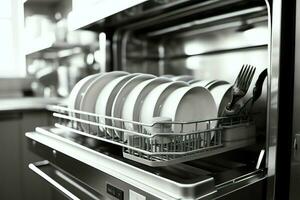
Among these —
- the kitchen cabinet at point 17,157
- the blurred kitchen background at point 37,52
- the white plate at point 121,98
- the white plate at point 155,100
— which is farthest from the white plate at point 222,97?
the kitchen cabinet at point 17,157

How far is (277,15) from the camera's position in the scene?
70 centimetres

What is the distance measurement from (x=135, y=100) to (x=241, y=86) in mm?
281

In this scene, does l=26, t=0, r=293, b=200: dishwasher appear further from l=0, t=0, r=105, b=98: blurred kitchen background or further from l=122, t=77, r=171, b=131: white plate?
l=0, t=0, r=105, b=98: blurred kitchen background

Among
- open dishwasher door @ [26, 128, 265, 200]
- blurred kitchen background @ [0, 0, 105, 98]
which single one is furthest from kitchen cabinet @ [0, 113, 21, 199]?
open dishwasher door @ [26, 128, 265, 200]

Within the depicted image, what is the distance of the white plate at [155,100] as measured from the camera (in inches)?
31.2

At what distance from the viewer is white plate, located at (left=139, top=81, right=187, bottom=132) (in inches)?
31.2

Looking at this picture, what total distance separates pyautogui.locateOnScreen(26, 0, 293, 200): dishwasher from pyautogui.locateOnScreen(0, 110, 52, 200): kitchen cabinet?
689 mm

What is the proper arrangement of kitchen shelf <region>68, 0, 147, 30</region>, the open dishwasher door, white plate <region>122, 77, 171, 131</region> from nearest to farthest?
the open dishwasher door < white plate <region>122, 77, 171, 131</region> < kitchen shelf <region>68, 0, 147, 30</region>

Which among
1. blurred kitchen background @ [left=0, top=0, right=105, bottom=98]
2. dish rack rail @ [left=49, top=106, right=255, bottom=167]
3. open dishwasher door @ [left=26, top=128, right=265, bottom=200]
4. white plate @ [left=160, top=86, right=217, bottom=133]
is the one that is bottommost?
open dishwasher door @ [left=26, top=128, right=265, bottom=200]

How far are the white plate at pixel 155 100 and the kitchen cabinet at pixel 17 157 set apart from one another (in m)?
1.22

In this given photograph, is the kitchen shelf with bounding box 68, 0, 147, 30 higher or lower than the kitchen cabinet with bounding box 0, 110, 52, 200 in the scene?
higher

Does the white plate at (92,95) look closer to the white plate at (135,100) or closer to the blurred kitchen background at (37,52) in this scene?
the white plate at (135,100)

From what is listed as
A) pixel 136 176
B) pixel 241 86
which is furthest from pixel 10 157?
pixel 241 86

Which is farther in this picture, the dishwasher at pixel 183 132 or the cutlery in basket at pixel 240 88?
the cutlery in basket at pixel 240 88
